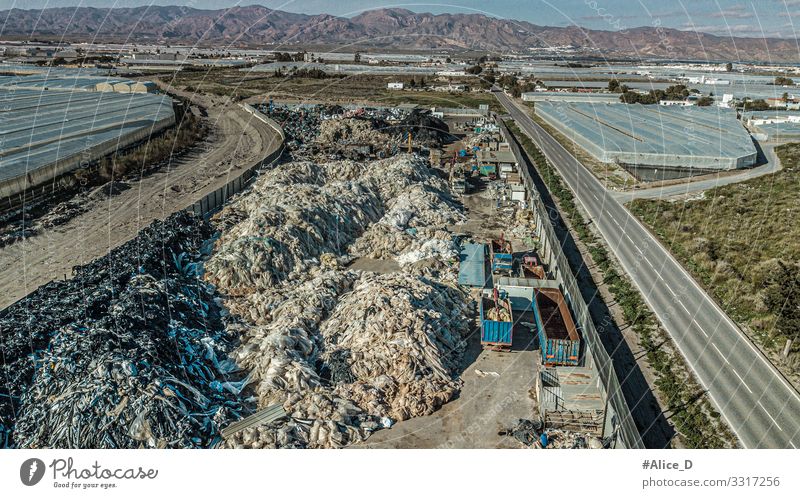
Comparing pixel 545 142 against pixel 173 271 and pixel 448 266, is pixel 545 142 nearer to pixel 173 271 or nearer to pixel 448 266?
pixel 448 266

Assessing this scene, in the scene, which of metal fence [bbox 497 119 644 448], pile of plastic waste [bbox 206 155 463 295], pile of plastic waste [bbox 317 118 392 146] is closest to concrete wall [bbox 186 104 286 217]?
pile of plastic waste [bbox 206 155 463 295]

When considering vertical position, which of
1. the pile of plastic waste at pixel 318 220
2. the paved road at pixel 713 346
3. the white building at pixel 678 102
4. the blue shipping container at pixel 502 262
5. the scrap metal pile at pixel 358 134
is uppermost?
the white building at pixel 678 102

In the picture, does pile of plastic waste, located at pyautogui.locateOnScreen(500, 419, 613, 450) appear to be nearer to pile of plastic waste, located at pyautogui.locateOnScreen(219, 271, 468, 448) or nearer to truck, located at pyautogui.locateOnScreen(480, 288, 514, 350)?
pile of plastic waste, located at pyautogui.locateOnScreen(219, 271, 468, 448)

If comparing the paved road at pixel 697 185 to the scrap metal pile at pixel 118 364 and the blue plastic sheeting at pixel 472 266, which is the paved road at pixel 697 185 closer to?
the blue plastic sheeting at pixel 472 266

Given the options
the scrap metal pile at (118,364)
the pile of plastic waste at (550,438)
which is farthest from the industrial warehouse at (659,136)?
the scrap metal pile at (118,364)

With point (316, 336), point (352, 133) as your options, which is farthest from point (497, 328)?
point (352, 133)

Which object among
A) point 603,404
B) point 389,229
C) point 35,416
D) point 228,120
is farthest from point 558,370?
point 228,120
